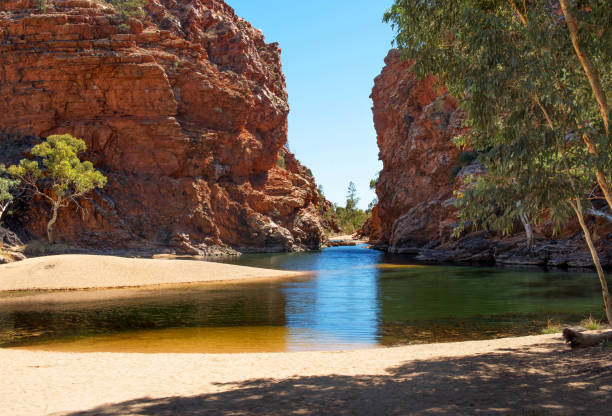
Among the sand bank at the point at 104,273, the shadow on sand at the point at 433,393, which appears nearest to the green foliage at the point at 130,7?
the sand bank at the point at 104,273

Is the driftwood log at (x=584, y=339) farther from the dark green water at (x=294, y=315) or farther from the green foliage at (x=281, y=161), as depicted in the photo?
the green foliage at (x=281, y=161)

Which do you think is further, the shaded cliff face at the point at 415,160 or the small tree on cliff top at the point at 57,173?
the shaded cliff face at the point at 415,160

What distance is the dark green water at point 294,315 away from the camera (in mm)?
12875

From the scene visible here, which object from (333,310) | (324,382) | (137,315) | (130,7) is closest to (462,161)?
(333,310)

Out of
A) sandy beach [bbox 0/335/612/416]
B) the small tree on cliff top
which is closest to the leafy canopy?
the small tree on cliff top

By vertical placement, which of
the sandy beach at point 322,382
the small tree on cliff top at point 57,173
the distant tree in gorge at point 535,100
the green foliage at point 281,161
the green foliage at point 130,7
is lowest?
the sandy beach at point 322,382

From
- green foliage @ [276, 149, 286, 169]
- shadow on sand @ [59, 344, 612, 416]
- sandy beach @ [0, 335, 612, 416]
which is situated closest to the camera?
shadow on sand @ [59, 344, 612, 416]

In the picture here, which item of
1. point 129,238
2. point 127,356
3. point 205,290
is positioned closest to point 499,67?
point 127,356

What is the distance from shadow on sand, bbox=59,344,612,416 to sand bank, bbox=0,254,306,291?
20869mm

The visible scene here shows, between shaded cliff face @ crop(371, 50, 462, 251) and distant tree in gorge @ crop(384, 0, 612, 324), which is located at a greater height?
shaded cliff face @ crop(371, 50, 462, 251)

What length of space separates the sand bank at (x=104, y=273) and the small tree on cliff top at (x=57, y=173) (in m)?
20.6

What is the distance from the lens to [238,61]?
70125 millimetres

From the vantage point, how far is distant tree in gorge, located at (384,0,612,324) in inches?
295

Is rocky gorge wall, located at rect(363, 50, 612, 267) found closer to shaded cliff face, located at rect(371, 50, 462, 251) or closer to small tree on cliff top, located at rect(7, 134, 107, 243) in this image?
shaded cliff face, located at rect(371, 50, 462, 251)
